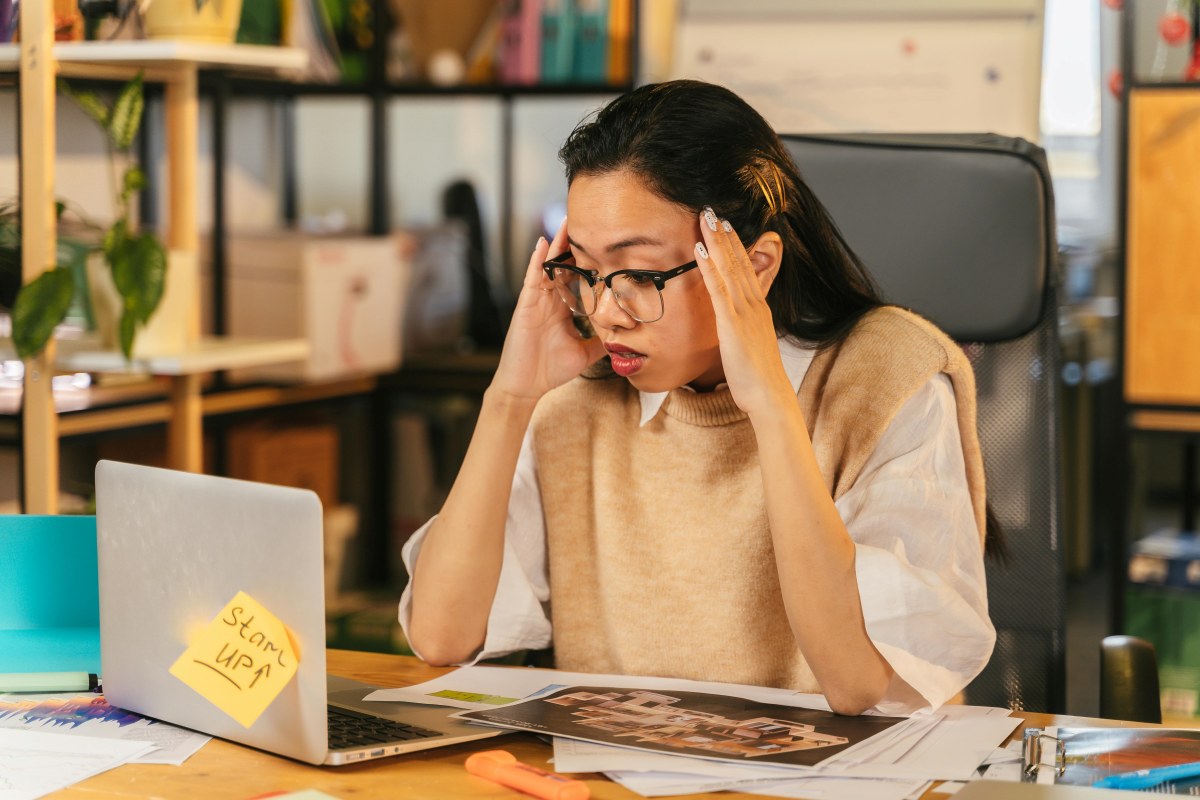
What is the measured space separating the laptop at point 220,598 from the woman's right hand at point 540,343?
367 mm

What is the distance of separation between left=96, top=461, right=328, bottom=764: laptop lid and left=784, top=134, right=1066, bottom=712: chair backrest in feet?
2.63

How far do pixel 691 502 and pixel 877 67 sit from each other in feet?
5.81

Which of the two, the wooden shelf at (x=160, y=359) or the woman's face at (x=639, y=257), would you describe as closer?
the woman's face at (x=639, y=257)

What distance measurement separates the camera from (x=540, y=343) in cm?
153

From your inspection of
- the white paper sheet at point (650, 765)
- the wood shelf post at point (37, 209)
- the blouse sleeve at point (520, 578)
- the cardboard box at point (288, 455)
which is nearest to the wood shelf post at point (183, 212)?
the wood shelf post at point (37, 209)

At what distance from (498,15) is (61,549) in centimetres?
247

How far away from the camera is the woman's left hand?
130cm

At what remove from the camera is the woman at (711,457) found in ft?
4.19

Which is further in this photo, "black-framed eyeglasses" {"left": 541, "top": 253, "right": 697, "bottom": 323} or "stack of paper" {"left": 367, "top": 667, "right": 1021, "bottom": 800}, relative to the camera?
"black-framed eyeglasses" {"left": 541, "top": 253, "right": 697, "bottom": 323}

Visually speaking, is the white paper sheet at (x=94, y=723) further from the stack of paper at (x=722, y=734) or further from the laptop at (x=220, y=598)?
the stack of paper at (x=722, y=734)

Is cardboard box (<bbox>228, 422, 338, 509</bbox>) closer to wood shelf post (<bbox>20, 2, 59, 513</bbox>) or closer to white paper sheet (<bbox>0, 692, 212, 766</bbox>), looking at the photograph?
wood shelf post (<bbox>20, 2, 59, 513</bbox>)

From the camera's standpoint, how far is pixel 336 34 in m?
3.54

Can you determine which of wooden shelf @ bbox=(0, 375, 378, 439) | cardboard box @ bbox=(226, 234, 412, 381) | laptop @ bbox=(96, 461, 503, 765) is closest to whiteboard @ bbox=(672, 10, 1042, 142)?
cardboard box @ bbox=(226, 234, 412, 381)

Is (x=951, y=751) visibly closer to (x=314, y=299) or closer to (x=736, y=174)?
(x=736, y=174)
